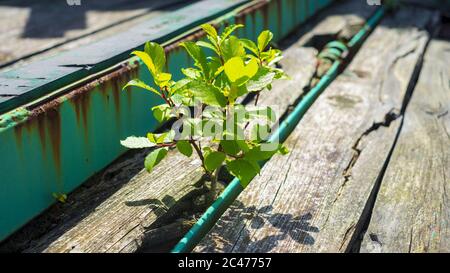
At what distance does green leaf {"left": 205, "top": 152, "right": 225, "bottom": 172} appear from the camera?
1588 mm

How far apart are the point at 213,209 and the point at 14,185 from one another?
2.01 feet

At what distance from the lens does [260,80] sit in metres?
1.54

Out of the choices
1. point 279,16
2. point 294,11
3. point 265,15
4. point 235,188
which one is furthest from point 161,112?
point 294,11

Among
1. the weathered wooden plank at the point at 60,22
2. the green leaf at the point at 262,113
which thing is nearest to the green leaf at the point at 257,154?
the green leaf at the point at 262,113

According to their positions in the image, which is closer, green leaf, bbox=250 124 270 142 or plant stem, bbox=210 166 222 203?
green leaf, bbox=250 124 270 142

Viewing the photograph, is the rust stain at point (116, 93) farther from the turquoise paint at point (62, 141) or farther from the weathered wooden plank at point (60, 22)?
the weathered wooden plank at point (60, 22)

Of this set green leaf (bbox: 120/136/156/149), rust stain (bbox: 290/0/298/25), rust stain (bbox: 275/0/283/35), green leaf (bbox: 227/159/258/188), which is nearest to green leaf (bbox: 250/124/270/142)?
green leaf (bbox: 227/159/258/188)

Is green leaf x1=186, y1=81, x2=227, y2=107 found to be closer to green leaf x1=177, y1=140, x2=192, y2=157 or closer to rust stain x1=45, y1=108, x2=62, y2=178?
green leaf x1=177, y1=140, x2=192, y2=157

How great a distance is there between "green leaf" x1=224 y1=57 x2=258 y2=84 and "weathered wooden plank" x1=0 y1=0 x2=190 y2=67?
1606 millimetres

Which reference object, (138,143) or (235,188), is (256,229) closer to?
(235,188)

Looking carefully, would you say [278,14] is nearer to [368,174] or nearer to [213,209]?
[368,174]

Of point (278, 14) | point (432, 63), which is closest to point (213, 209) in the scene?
point (278, 14)

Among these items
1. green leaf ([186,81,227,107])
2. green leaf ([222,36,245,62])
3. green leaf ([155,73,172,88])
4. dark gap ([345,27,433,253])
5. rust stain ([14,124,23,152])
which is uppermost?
green leaf ([222,36,245,62])
